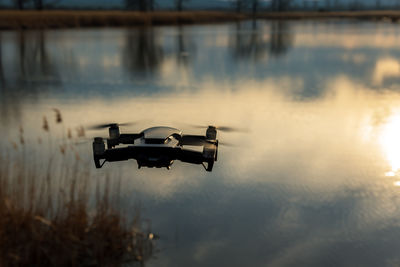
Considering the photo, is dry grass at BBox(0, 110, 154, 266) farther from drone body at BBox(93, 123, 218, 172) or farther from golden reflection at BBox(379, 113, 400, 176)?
golden reflection at BBox(379, 113, 400, 176)

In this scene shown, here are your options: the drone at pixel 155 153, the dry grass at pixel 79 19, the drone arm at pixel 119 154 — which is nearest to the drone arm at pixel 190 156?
the drone at pixel 155 153

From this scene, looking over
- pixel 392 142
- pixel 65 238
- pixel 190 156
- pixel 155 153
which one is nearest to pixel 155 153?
pixel 155 153

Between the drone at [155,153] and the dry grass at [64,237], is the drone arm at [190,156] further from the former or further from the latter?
the dry grass at [64,237]

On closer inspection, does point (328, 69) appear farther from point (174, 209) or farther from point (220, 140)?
point (174, 209)

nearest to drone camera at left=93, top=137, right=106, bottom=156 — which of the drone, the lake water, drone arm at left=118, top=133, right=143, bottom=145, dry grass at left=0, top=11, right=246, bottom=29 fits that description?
the drone

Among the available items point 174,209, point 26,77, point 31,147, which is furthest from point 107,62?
point 174,209
